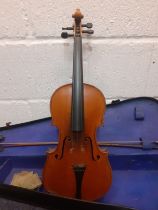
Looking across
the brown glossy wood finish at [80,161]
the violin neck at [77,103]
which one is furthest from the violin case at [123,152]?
the violin neck at [77,103]

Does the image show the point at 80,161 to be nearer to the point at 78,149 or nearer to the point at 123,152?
the point at 78,149

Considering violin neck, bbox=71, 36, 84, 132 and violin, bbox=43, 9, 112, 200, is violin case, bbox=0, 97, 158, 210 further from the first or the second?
violin neck, bbox=71, 36, 84, 132

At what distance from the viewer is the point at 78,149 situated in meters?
0.75

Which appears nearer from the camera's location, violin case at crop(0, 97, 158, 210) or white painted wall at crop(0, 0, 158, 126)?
violin case at crop(0, 97, 158, 210)

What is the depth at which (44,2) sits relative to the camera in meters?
0.91

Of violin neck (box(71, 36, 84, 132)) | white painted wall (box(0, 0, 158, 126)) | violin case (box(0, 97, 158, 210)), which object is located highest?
white painted wall (box(0, 0, 158, 126))

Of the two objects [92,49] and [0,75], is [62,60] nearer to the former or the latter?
[92,49]

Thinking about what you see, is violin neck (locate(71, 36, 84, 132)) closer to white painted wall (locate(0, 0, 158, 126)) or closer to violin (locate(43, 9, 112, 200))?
violin (locate(43, 9, 112, 200))

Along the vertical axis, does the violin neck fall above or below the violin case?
above

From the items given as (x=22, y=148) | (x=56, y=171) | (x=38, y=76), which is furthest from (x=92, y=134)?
(x=38, y=76)

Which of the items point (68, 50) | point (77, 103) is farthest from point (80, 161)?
point (68, 50)

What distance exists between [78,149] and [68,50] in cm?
40

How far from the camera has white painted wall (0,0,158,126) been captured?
0.92 m

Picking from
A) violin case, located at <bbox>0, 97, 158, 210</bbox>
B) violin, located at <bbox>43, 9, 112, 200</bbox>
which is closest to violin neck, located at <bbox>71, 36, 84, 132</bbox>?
violin, located at <bbox>43, 9, 112, 200</bbox>
